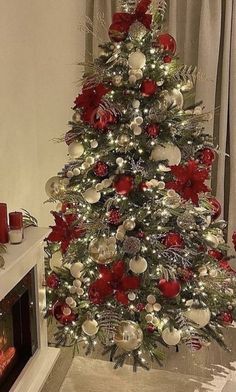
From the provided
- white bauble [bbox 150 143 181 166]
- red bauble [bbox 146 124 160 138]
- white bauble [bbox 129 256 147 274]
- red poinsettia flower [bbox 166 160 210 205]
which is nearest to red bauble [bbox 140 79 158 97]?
red bauble [bbox 146 124 160 138]

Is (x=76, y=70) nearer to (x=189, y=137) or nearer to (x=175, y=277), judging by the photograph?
(x=189, y=137)

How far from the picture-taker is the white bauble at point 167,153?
188 centimetres

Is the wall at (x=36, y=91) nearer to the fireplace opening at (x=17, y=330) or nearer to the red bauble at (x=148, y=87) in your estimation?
the fireplace opening at (x=17, y=330)

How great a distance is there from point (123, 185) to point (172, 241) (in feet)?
1.23

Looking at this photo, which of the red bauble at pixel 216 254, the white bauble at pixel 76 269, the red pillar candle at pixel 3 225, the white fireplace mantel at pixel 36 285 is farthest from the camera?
the red bauble at pixel 216 254

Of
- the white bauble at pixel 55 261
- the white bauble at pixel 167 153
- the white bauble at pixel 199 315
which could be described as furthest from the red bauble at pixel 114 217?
the white bauble at pixel 199 315

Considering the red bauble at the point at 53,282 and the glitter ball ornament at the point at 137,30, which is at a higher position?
the glitter ball ornament at the point at 137,30

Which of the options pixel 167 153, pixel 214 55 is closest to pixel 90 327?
pixel 167 153

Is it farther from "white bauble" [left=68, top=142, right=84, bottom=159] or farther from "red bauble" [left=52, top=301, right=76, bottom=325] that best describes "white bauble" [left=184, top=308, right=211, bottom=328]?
"white bauble" [left=68, top=142, right=84, bottom=159]

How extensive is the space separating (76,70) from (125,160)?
1.29 metres

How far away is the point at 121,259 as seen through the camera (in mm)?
1983

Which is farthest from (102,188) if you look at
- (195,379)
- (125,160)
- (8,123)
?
(195,379)

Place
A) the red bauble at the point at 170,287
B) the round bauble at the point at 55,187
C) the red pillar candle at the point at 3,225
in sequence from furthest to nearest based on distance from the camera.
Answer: the round bauble at the point at 55,187, the red bauble at the point at 170,287, the red pillar candle at the point at 3,225

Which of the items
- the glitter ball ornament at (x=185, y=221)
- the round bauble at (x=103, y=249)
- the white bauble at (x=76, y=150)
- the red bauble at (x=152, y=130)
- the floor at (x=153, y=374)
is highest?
the red bauble at (x=152, y=130)
